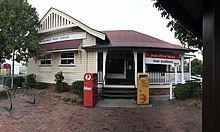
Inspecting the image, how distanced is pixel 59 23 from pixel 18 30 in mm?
3204

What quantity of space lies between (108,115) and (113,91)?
4.64 metres

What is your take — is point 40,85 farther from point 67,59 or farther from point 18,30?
point 18,30

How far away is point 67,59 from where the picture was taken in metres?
16.7

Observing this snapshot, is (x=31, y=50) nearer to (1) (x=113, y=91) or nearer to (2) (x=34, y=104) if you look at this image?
(2) (x=34, y=104)

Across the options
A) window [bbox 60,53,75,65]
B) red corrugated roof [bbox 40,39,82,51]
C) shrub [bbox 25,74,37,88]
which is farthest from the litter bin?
shrub [bbox 25,74,37,88]

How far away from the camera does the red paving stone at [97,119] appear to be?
7.12m

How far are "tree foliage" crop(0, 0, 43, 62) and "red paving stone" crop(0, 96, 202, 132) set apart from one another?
17.0ft

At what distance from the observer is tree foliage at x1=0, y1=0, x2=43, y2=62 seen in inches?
558

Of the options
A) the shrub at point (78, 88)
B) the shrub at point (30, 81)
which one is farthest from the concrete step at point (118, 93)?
the shrub at point (30, 81)

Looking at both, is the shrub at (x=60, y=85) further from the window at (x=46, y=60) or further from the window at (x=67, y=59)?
the window at (x=46, y=60)

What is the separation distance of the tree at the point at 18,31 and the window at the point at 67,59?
5.71 ft

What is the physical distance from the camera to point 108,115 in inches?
361

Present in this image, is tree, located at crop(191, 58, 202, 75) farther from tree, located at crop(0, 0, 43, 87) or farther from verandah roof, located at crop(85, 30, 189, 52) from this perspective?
tree, located at crop(0, 0, 43, 87)

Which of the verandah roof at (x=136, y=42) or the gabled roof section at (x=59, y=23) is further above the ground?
the gabled roof section at (x=59, y=23)
